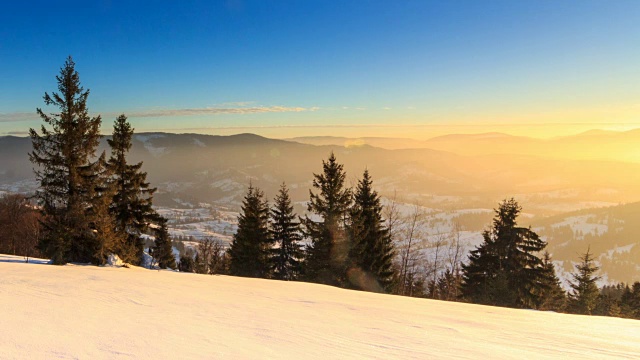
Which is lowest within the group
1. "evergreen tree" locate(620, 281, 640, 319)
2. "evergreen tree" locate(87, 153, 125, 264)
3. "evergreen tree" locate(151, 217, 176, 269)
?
"evergreen tree" locate(620, 281, 640, 319)

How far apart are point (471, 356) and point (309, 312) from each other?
341cm

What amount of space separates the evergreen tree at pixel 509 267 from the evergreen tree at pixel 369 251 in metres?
9.38

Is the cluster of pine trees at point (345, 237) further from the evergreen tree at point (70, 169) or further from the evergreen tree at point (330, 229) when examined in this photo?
the evergreen tree at point (70, 169)

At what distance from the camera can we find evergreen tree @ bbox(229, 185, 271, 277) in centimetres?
3447

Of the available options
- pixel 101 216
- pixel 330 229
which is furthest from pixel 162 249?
pixel 101 216

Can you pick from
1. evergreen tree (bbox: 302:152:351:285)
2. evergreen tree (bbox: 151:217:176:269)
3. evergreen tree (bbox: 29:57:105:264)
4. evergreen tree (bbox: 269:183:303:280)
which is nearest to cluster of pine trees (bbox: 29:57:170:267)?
evergreen tree (bbox: 29:57:105:264)

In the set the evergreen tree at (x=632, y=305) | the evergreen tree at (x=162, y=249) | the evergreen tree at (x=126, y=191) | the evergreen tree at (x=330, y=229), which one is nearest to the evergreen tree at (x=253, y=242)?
the evergreen tree at (x=330, y=229)

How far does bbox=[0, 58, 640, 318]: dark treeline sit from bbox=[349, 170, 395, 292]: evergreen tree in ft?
0.29

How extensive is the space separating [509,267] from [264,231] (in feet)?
77.1

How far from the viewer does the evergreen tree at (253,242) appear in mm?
34469

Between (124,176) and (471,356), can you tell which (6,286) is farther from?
(124,176)

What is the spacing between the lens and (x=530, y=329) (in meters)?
6.94

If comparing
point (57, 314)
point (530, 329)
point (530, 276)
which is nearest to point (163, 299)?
point (57, 314)

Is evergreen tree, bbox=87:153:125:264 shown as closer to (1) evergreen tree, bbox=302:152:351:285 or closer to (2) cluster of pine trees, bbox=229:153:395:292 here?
(1) evergreen tree, bbox=302:152:351:285
